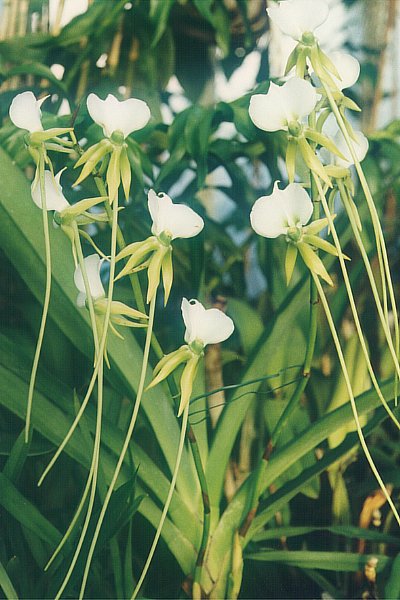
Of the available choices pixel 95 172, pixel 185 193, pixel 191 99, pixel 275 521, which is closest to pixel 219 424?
pixel 275 521

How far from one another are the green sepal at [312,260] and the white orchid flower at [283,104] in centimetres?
7

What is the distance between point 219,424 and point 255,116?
0.27 m

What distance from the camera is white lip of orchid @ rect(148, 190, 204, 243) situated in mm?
349

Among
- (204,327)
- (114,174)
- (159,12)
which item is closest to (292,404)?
(204,327)

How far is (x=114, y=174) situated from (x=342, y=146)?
15cm

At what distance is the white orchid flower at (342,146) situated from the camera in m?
0.38

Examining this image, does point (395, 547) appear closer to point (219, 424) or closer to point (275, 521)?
point (275, 521)

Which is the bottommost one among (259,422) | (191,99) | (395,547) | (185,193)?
(395,547)

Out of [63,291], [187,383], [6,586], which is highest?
[63,291]

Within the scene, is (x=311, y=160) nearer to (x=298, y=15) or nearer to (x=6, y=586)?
(x=298, y=15)

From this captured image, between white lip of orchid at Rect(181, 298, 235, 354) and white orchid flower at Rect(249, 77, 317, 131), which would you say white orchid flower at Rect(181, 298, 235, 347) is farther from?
white orchid flower at Rect(249, 77, 317, 131)

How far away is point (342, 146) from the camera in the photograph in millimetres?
392

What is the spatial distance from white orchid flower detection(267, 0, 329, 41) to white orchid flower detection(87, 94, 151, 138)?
9 cm

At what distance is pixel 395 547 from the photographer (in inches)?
23.5
